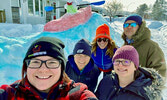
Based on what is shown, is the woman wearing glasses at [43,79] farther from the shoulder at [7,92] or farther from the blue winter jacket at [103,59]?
the blue winter jacket at [103,59]

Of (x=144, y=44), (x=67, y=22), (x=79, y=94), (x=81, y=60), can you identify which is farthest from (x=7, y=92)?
(x=67, y=22)

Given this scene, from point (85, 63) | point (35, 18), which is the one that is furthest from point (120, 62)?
point (35, 18)

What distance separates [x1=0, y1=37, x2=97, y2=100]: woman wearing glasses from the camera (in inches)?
42.6

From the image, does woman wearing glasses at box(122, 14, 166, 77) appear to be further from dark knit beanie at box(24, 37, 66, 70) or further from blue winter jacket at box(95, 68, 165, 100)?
dark knit beanie at box(24, 37, 66, 70)

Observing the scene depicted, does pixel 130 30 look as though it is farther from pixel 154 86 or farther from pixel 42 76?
pixel 42 76

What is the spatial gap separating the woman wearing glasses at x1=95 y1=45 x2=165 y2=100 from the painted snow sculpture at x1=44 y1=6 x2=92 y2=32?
452 cm

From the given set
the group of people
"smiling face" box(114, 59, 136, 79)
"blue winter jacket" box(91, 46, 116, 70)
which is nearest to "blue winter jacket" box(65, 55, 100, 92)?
the group of people

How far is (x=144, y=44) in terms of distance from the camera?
84.2 inches

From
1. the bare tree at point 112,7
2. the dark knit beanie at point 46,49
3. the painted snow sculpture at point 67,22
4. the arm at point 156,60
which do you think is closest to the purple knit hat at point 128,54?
the arm at point 156,60

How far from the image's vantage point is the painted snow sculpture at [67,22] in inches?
227

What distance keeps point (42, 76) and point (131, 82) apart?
1.08 meters

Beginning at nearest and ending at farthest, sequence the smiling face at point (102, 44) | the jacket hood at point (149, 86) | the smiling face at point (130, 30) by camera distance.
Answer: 1. the jacket hood at point (149, 86)
2. the smiling face at point (130, 30)
3. the smiling face at point (102, 44)

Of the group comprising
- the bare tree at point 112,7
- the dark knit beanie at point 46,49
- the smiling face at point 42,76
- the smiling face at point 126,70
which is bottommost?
the smiling face at point 126,70

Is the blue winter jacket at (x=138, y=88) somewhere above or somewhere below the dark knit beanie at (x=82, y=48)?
below
